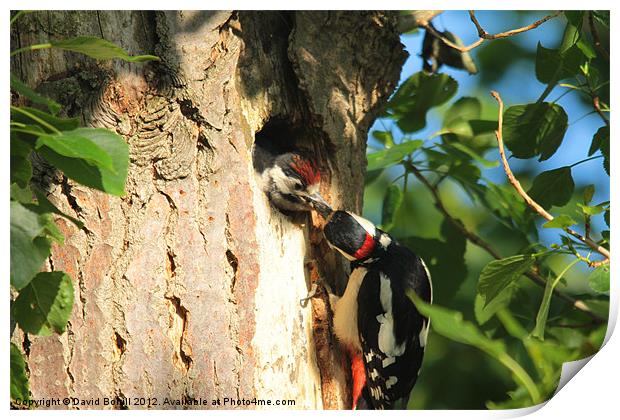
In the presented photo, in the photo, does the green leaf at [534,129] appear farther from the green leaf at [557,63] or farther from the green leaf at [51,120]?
the green leaf at [51,120]

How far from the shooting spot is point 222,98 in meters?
1.97

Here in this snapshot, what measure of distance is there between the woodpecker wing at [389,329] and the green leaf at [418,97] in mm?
581

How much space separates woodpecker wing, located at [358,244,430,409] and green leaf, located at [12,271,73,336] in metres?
1.10

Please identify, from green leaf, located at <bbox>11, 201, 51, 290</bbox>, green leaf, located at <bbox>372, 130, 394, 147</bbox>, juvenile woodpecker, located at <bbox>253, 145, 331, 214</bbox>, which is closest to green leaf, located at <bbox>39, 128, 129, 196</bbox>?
green leaf, located at <bbox>11, 201, 51, 290</bbox>

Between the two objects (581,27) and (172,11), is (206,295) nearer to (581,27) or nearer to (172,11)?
(172,11)

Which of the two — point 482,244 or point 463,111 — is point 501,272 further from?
point 463,111

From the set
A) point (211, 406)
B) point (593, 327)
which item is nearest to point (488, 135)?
point (593, 327)

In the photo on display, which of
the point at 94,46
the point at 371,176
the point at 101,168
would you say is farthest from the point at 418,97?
A: the point at 101,168

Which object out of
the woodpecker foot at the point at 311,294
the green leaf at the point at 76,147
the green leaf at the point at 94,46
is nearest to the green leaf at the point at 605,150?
the woodpecker foot at the point at 311,294

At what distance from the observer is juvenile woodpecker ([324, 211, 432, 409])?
7.45 feet

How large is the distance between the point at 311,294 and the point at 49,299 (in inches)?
37.6

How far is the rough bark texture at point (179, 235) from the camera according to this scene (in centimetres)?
175

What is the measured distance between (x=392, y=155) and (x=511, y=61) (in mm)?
1483

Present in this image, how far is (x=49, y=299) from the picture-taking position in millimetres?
1342
